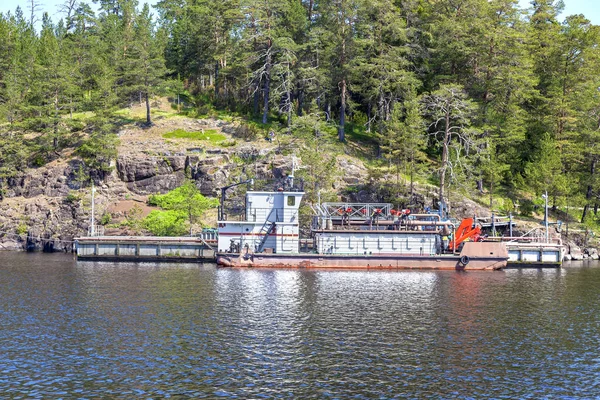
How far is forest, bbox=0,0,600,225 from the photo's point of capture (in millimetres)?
85375

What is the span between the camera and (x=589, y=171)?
91.3 m

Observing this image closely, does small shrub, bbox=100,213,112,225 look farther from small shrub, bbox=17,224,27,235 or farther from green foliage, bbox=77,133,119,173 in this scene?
small shrub, bbox=17,224,27,235

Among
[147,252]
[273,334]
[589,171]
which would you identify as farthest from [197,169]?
[589,171]

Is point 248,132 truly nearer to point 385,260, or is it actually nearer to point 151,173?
point 151,173

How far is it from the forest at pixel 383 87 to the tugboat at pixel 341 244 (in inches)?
600

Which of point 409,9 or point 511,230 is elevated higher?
point 409,9

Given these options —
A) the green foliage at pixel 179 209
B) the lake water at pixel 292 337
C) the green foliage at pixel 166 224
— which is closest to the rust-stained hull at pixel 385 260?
the lake water at pixel 292 337

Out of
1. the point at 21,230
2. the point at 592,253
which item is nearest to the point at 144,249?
the point at 21,230

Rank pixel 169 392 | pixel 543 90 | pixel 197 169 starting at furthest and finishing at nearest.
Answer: pixel 543 90 → pixel 197 169 → pixel 169 392

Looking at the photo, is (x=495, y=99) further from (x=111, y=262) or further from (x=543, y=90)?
(x=111, y=262)

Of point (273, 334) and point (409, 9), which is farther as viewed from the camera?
point (409, 9)

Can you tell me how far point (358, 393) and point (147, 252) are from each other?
163 ft

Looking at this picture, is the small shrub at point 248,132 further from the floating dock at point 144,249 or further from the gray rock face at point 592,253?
the gray rock face at point 592,253

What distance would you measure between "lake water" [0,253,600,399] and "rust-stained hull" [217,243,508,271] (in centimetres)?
878
